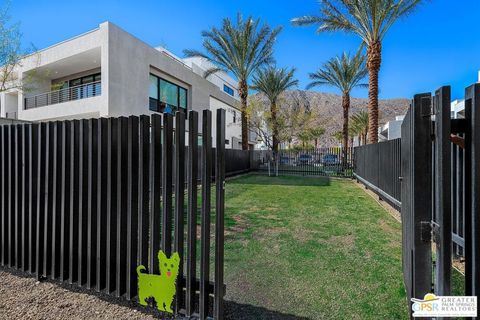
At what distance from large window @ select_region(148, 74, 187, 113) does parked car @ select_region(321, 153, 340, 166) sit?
11911 mm

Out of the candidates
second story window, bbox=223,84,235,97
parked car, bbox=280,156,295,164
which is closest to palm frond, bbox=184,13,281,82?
parked car, bbox=280,156,295,164

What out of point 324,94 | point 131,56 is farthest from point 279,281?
point 324,94

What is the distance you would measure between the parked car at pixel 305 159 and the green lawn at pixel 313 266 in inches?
620

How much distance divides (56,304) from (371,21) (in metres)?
16.9

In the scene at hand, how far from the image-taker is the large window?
57.3ft

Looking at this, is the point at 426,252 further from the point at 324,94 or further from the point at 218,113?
the point at 324,94

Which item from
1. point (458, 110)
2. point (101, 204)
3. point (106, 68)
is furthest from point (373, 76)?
point (101, 204)

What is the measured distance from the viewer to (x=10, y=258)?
379 centimetres

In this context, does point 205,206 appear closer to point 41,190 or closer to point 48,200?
point 48,200

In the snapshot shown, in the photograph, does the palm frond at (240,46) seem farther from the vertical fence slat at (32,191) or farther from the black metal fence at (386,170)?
the vertical fence slat at (32,191)

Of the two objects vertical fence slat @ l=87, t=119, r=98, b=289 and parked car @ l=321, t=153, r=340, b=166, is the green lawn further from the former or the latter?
parked car @ l=321, t=153, r=340, b=166

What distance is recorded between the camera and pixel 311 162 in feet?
74.3

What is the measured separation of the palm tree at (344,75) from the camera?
23562 mm

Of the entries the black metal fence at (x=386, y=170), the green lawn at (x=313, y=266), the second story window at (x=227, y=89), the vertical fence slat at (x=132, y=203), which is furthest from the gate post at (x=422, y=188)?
the second story window at (x=227, y=89)
